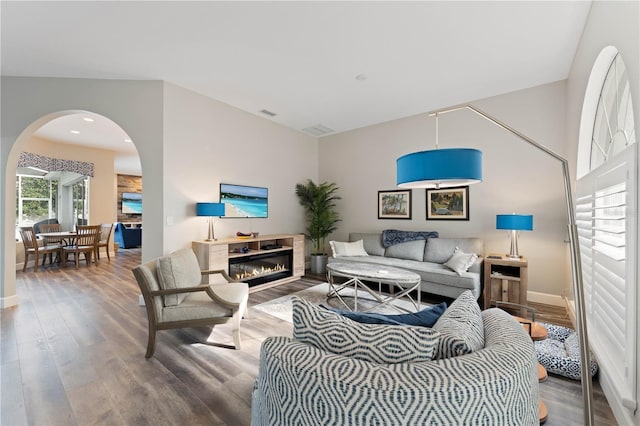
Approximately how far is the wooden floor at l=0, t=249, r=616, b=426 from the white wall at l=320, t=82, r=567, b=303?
2.25 metres

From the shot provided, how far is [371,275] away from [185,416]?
214 cm

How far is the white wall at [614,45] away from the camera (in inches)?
56.5

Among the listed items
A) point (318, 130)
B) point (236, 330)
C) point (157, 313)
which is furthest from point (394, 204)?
point (157, 313)

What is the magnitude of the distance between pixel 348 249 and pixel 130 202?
996 centimetres

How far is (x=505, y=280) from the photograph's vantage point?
3.50 metres

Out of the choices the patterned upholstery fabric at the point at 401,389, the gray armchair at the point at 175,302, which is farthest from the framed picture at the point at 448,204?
the patterned upholstery fabric at the point at 401,389

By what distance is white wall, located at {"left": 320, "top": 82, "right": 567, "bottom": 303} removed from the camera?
365cm

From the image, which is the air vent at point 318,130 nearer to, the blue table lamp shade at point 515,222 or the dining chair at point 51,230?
the blue table lamp shade at point 515,222

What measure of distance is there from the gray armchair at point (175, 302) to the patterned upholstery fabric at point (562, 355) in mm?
2606

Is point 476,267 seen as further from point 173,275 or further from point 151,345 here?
point 151,345

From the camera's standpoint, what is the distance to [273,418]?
947 millimetres

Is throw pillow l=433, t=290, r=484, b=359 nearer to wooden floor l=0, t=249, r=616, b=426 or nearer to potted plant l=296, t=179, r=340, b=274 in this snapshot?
wooden floor l=0, t=249, r=616, b=426

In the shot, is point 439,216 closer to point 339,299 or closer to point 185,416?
point 339,299

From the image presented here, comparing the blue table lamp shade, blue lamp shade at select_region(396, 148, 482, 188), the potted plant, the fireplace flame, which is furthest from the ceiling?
the fireplace flame
